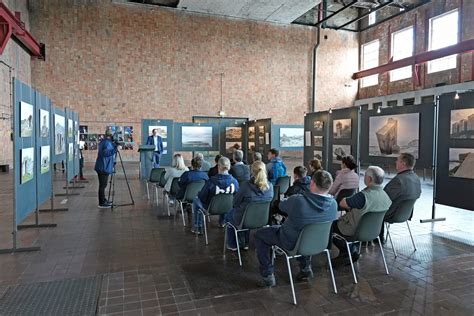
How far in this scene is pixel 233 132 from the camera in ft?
43.9

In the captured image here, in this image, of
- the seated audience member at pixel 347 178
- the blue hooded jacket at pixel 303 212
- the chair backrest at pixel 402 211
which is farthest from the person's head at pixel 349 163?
the blue hooded jacket at pixel 303 212

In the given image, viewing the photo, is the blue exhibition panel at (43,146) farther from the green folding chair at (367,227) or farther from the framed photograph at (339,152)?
the framed photograph at (339,152)

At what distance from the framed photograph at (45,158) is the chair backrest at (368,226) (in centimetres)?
464

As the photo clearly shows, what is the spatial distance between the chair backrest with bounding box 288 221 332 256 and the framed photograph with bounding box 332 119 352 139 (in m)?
4.96

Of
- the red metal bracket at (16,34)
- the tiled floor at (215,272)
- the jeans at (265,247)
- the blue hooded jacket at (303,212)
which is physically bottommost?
the tiled floor at (215,272)

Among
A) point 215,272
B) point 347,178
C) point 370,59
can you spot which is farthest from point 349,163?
point 370,59

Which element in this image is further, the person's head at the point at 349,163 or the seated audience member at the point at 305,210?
the person's head at the point at 349,163

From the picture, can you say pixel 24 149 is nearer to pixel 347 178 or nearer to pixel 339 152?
pixel 347 178

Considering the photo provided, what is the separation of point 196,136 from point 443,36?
40.5ft

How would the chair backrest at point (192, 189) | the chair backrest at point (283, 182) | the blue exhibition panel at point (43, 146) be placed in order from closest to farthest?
the blue exhibition panel at point (43, 146)
the chair backrest at point (192, 189)
the chair backrest at point (283, 182)

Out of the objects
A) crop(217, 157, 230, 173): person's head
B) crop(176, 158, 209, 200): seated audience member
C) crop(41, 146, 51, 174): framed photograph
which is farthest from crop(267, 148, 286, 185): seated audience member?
crop(41, 146, 51, 174): framed photograph

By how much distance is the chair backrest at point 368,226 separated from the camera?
329 centimetres

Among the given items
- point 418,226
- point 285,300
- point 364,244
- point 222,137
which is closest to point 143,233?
point 285,300

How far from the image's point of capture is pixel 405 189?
13.2 ft
